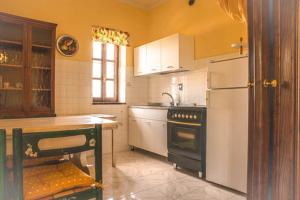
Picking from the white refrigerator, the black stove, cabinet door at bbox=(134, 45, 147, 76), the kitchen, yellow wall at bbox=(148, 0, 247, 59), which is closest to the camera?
the white refrigerator

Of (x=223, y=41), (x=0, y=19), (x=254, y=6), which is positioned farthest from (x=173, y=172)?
(x=0, y=19)

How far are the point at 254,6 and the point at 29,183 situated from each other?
57.5 inches

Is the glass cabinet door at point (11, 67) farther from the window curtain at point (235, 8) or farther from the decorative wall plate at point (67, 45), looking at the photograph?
the window curtain at point (235, 8)

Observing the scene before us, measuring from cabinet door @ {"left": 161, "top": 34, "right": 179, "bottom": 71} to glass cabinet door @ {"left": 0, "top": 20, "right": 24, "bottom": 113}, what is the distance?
82.2 inches

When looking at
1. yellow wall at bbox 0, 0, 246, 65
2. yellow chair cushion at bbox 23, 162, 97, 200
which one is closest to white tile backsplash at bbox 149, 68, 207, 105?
yellow wall at bbox 0, 0, 246, 65

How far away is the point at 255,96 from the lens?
45.0 inches

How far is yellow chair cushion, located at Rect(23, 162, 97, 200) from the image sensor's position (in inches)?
41.4

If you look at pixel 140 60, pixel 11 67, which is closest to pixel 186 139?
pixel 140 60

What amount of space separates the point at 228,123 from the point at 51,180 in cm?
183

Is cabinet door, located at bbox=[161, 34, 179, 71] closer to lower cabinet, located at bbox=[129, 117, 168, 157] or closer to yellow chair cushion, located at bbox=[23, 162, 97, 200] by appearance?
lower cabinet, located at bbox=[129, 117, 168, 157]

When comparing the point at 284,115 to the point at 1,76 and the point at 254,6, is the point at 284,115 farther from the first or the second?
the point at 1,76

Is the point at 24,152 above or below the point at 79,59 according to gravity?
below

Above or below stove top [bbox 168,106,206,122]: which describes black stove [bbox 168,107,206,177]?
below

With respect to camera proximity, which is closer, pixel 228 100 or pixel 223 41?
pixel 228 100
